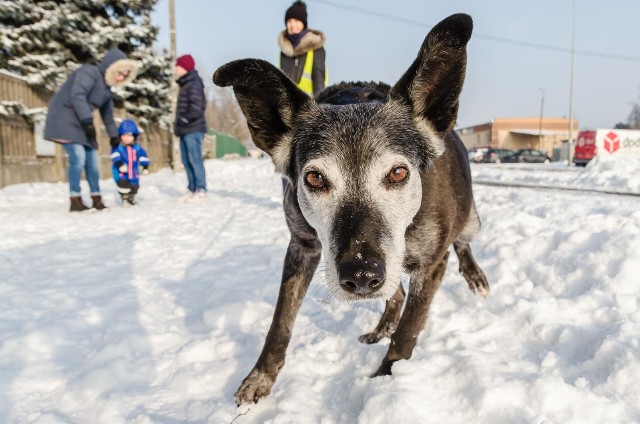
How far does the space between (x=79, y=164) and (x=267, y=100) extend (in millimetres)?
6007

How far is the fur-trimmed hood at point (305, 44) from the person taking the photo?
4.96 meters

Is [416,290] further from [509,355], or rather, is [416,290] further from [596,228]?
[596,228]

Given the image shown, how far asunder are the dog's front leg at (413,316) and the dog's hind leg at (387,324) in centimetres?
33

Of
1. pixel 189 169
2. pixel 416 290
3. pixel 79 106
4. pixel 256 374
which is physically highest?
pixel 79 106

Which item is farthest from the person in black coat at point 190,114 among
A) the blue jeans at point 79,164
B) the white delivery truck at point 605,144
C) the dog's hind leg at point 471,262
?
the white delivery truck at point 605,144

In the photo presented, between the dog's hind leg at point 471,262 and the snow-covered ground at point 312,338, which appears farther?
the dog's hind leg at point 471,262

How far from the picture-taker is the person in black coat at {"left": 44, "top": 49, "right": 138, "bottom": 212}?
23.1 ft

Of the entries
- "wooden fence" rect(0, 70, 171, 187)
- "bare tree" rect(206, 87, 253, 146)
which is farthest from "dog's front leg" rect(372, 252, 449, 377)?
"bare tree" rect(206, 87, 253, 146)

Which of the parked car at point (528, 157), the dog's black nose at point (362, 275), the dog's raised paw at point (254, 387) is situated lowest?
the dog's raised paw at point (254, 387)

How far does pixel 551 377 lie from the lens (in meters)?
1.96

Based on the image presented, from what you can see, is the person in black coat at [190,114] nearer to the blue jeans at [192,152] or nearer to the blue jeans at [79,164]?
the blue jeans at [192,152]

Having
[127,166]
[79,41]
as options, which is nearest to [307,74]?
[127,166]

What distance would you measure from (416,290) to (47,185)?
36.9 feet

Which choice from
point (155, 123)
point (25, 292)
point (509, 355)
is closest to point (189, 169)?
point (25, 292)
